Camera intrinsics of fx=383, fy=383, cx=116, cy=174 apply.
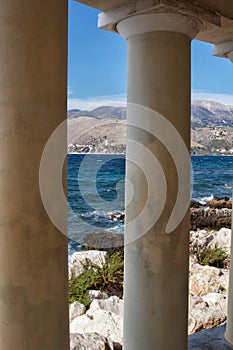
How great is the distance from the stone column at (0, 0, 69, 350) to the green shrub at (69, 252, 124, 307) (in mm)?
21434

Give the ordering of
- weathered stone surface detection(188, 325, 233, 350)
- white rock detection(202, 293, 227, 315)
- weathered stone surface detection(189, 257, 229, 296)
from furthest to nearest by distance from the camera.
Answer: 1. weathered stone surface detection(189, 257, 229, 296)
2. white rock detection(202, 293, 227, 315)
3. weathered stone surface detection(188, 325, 233, 350)

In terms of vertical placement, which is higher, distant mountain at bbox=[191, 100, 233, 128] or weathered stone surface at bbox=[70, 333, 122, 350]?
distant mountain at bbox=[191, 100, 233, 128]

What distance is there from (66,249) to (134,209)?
3.24 metres

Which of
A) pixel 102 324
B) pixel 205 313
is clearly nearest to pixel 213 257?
pixel 205 313

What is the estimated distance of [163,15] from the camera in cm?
916

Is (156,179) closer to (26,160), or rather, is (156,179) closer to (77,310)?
(26,160)

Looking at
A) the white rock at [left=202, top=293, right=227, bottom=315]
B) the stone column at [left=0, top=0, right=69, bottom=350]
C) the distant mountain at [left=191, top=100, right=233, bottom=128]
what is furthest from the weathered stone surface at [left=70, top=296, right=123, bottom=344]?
the distant mountain at [left=191, top=100, right=233, bottom=128]

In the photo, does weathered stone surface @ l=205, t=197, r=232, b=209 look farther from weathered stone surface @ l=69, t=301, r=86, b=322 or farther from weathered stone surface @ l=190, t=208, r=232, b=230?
weathered stone surface @ l=69, t=301, r=86, b=322

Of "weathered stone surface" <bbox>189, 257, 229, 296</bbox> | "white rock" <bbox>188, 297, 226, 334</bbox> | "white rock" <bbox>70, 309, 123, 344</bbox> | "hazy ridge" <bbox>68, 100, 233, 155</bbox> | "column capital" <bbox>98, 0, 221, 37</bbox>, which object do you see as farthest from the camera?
"hazy ridge" <bbox>68, 100, 233, 155</bbox>

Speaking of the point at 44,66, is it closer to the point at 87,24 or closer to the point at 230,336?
the point at 230,336

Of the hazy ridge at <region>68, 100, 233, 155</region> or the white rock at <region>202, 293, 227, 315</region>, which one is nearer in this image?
the white rock at <region>202, 293, 227, 315</region>

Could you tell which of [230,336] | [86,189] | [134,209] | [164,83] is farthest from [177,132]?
[86,189]

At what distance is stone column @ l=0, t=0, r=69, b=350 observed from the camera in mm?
6250

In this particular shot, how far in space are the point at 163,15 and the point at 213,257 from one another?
2849 centimetres
